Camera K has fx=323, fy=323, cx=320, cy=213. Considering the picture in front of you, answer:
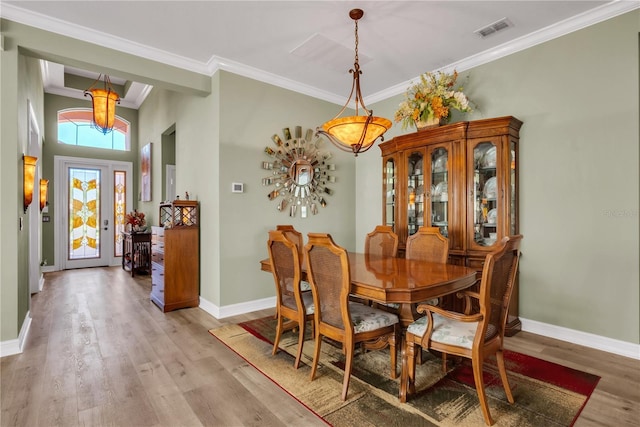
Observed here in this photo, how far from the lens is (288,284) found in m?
2.66

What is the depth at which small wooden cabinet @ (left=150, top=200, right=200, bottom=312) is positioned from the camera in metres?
3.91

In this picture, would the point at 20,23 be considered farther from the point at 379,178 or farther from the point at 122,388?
the point at 379,178

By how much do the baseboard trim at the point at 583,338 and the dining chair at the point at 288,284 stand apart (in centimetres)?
229

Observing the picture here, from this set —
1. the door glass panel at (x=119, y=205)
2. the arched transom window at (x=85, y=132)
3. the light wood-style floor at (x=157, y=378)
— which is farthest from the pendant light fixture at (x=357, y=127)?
the door glass panel at (x=119, y=205)

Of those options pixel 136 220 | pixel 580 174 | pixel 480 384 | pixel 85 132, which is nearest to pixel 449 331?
pixel 480 384

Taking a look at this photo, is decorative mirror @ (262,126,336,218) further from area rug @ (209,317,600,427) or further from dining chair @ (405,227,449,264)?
area rug @ (209,317,600,427)

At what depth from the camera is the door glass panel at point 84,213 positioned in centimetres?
684

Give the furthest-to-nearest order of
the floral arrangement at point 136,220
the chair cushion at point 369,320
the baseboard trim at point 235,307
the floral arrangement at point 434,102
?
1. the floral arrangement at point 136,220
2. the baseboard trim at point 235,307
3. the floral arrangement at point 434,102
4. the chair cushion at point 369,320

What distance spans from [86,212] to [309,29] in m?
6.55

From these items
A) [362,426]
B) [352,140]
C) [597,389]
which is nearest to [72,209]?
[352,140]

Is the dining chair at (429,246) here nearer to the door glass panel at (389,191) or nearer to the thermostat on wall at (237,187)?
the door glass panel at (389,191)

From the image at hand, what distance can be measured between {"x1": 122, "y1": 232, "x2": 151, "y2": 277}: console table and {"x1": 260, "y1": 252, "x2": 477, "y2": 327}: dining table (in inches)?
181

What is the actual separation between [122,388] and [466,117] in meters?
4.14

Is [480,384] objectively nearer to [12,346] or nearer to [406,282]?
[406,282]
